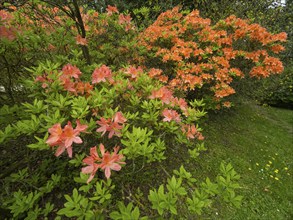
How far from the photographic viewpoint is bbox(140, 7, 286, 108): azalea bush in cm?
408

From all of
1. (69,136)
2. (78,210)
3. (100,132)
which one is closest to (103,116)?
(100,132)

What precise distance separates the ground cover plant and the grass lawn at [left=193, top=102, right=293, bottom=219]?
1.75 feet

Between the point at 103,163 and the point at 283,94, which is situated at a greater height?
the point at 103,163

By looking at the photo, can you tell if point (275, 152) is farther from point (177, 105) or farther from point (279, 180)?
point (177, 105)

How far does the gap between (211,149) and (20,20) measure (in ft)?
12.3

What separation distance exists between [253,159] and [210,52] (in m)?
2.36

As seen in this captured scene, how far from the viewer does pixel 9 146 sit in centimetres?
262

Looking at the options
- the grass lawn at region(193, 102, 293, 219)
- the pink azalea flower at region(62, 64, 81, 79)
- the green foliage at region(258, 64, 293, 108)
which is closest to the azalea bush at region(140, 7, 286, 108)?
the grass lawn at region(193, 102, 293, 219)

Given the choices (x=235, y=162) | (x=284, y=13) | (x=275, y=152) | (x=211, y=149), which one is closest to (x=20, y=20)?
(x=211, y=149)

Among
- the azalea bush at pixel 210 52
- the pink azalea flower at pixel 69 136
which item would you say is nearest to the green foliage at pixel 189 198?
the pink azalea flower at pixel 69 136

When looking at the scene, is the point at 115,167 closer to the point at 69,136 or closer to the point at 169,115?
the point at 69,136

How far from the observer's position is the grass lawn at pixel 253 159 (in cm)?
317

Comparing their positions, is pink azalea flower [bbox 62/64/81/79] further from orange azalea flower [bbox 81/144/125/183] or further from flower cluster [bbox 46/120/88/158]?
orange azalea flower [bbox 81/144/125/183]

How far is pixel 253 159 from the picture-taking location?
4.32 metres
